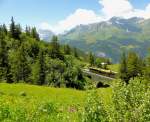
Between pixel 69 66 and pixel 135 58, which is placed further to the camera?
pixel 69 66

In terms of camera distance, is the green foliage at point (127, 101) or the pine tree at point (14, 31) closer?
the green foliage at point (127, 101)

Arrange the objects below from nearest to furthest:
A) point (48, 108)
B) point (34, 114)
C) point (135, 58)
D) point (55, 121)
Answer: point (34, 114) → point (55, 121) → point (48, 108) → point (135, 58)

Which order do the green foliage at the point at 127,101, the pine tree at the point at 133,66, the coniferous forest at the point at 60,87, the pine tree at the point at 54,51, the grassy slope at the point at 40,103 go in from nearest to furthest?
the green foliage at the point at 127,101 < the coniferous forest at the point at 60,87 < the grassy slope at the point at 40,103 < the pine tree at the point at 133,66 < the pine tree at the point at 54,51

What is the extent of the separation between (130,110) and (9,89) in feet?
117

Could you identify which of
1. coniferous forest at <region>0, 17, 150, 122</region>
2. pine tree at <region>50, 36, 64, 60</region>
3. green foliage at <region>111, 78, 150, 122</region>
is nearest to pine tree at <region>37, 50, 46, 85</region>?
coniferous forest at <region>0, 17, 150, 122</region>

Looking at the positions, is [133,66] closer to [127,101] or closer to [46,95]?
[46,95]

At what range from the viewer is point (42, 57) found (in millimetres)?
133125

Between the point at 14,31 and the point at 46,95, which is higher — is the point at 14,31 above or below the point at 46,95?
above

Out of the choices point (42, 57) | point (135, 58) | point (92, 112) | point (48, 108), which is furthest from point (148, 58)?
point (92, 112)

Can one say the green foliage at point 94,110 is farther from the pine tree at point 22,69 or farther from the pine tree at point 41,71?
the pine tree at point 41,71


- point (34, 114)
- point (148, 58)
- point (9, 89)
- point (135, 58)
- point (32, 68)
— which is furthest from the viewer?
point (32, 68)

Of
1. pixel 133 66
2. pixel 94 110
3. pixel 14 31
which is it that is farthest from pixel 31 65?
pixel 94 110

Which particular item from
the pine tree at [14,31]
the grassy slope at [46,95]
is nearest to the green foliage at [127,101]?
the grassy slope at [46,95]

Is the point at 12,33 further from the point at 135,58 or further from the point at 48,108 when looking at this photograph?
the point at 48,108
